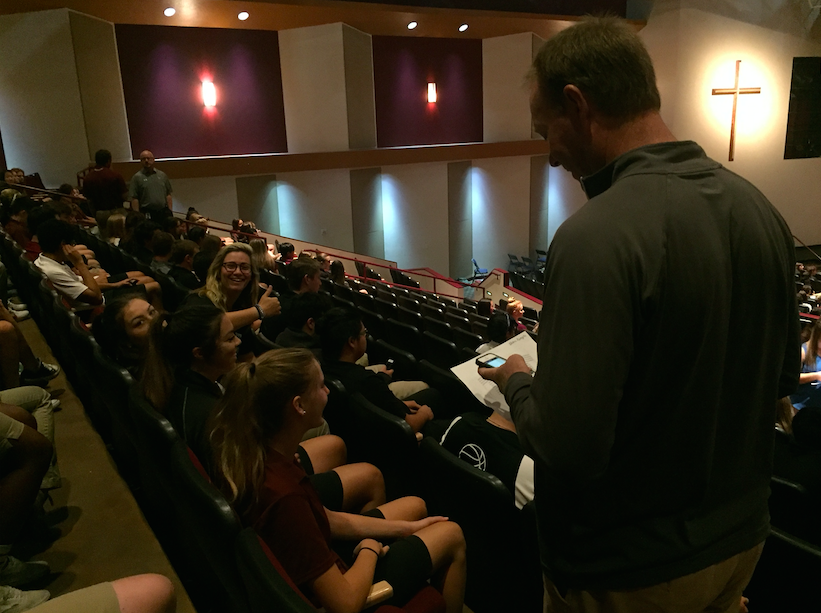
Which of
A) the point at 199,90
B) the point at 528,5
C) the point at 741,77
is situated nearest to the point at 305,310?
the point at 199,90

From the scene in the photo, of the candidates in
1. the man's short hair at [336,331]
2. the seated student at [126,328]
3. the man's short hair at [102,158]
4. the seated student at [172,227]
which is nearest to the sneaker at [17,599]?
the seated student at [126,328]

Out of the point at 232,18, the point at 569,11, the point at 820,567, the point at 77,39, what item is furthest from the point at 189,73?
the point at 820,567

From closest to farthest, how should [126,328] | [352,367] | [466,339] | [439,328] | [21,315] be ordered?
[126,328] < [352,367] < [466,339] < [439,328] < [21,315]

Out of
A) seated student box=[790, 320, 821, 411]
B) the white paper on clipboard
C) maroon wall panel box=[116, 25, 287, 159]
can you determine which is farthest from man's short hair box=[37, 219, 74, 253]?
maroon wall panel box=[116, 25, 287, 159]

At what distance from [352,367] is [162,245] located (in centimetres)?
282

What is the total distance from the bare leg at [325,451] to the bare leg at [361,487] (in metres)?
0.15

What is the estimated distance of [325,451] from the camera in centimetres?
227

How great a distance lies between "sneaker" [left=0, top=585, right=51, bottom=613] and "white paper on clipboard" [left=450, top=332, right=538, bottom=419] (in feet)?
4.01

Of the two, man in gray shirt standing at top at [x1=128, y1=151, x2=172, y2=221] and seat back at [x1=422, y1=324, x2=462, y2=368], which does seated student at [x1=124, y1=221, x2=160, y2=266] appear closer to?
man in gray shirt standing at top at [x1=128, y1=151, x2=172, y2=221]

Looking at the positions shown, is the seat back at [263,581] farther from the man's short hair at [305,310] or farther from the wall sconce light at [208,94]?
the wall sconce light at [208,94]

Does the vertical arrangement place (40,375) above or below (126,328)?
below

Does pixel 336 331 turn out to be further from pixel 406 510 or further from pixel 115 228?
pixel 115 228

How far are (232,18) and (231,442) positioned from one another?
Result: 10214 mm

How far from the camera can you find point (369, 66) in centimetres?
1181
